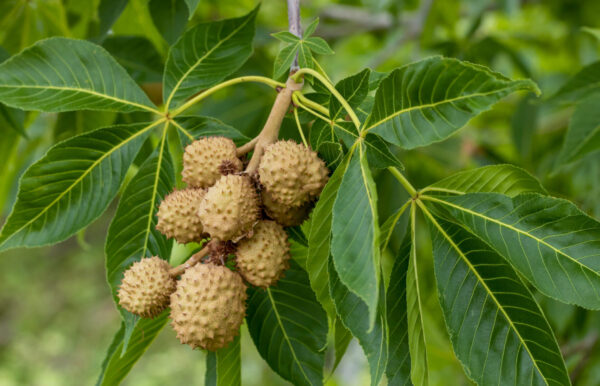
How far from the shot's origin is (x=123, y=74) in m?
1.05

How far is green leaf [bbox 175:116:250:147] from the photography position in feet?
3.37

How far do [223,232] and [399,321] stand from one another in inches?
12.7

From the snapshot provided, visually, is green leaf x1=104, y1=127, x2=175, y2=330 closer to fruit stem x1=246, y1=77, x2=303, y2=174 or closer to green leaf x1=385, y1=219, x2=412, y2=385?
fruit stem x1=246, y1=77, x2=303, y2=174

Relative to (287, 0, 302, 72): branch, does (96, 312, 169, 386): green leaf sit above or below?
below

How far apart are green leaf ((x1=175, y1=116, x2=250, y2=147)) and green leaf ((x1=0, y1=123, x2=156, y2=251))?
8 centimetres

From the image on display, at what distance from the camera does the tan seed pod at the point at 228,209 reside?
0.85 m

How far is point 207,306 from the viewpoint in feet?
2.74

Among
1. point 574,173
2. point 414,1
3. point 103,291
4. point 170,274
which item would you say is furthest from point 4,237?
point 103,291

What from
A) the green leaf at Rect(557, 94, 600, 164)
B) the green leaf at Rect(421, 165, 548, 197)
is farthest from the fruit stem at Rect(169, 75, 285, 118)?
the green leaf at Rect(557, 94, 600, 164)

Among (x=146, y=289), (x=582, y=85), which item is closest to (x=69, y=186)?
(x=146, y=289)

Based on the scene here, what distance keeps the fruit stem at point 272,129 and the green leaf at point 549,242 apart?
370mm

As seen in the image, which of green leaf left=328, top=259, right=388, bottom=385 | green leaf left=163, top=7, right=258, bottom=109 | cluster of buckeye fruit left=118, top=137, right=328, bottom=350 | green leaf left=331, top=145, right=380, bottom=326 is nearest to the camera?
green leaf left=331, top=145, right=380, bottom=326

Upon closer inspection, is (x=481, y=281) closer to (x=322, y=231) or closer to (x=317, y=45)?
(x=322, y=231)

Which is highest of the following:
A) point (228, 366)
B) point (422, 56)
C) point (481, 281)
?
point (422, 56)
